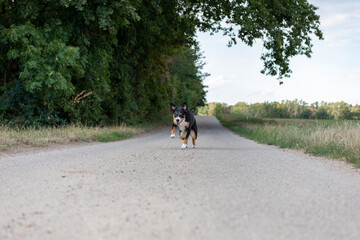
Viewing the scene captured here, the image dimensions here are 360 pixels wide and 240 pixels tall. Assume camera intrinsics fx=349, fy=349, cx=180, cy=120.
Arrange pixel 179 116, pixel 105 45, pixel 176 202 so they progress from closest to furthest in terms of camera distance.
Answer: pixel 176 202
pixel 179 116
pixel 105 45

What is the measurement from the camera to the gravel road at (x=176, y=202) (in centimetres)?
314

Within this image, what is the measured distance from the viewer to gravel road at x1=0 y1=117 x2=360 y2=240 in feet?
10.3

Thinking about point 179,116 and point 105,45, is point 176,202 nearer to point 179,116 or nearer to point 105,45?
point 179,116

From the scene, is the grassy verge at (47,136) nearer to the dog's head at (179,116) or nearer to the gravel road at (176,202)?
the gravel road at (176,202)

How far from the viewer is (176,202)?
162 inches

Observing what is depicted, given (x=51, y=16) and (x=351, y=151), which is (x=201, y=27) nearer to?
(x=51, y=16)

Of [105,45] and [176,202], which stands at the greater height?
[105,45]

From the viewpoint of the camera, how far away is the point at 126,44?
70.9 ft

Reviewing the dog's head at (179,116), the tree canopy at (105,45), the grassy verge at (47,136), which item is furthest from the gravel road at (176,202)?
the tree canopy at (105,45)

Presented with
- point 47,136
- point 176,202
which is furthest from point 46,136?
point 176,202

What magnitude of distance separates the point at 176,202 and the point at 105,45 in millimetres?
15297

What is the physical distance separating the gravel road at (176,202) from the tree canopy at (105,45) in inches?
319

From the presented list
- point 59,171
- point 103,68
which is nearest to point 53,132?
point 103,68

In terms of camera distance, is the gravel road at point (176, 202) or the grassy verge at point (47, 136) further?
the grassy verge at point (47, 136)
